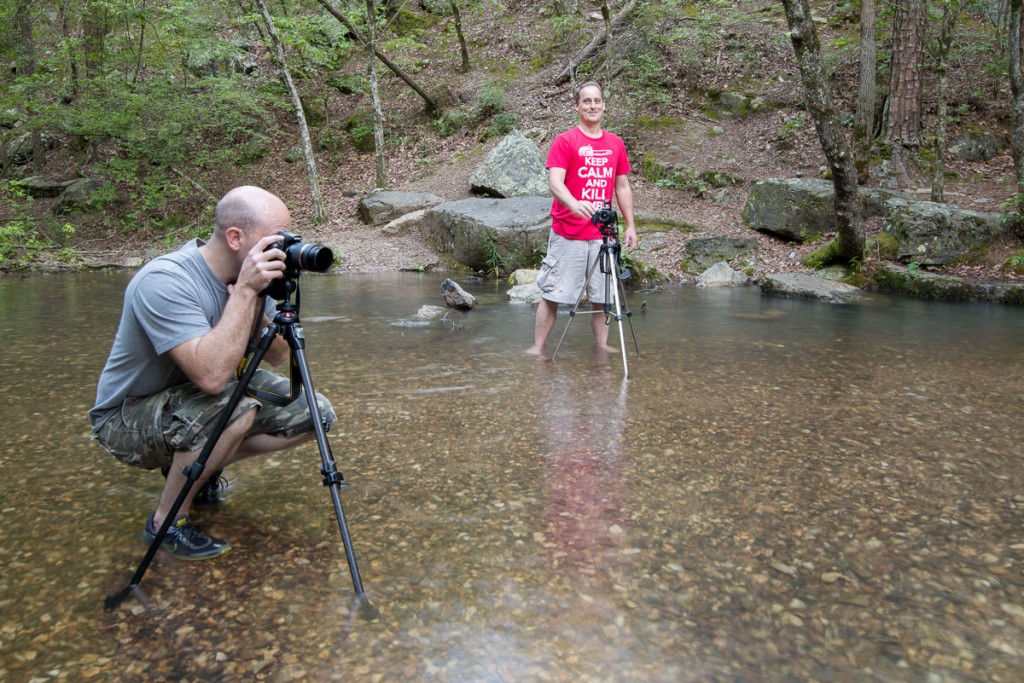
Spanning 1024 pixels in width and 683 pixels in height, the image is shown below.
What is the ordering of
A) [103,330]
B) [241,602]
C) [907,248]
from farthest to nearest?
[907,248] → [103,330] → [241,602]

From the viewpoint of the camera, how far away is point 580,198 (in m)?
5.47

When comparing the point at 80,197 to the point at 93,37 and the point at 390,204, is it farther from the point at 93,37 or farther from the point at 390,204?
the point at 390,204

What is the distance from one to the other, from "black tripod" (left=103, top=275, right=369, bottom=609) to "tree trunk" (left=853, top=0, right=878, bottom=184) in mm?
11569

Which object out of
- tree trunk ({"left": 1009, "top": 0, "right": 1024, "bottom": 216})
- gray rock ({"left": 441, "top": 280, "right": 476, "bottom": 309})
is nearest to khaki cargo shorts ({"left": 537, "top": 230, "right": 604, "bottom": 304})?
gray rock ({"left": 441, "top": 280, "right": 476, "bottom": 309})

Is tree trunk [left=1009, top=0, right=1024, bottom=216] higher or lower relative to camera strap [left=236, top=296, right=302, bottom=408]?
higher

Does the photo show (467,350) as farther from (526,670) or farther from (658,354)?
(526,670)

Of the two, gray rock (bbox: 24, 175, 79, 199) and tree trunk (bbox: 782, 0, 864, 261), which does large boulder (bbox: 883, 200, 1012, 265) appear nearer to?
tree trunk (bbox: 782, 0, 864, 261)

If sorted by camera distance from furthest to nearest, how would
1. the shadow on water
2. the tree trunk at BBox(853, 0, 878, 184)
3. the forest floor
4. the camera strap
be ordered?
the forest floor, the tree trunk at BBox(853, 0, 878, 184), the camera strap, the shadow on water

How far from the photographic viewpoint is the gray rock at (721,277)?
10.1 meters

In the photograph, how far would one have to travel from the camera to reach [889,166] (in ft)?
41.5

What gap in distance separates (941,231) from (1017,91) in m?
1.75

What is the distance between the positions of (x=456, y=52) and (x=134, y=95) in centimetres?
821

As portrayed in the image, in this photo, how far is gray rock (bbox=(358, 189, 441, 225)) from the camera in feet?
45.6

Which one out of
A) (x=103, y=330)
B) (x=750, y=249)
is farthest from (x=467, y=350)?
(x=750, y=249)
